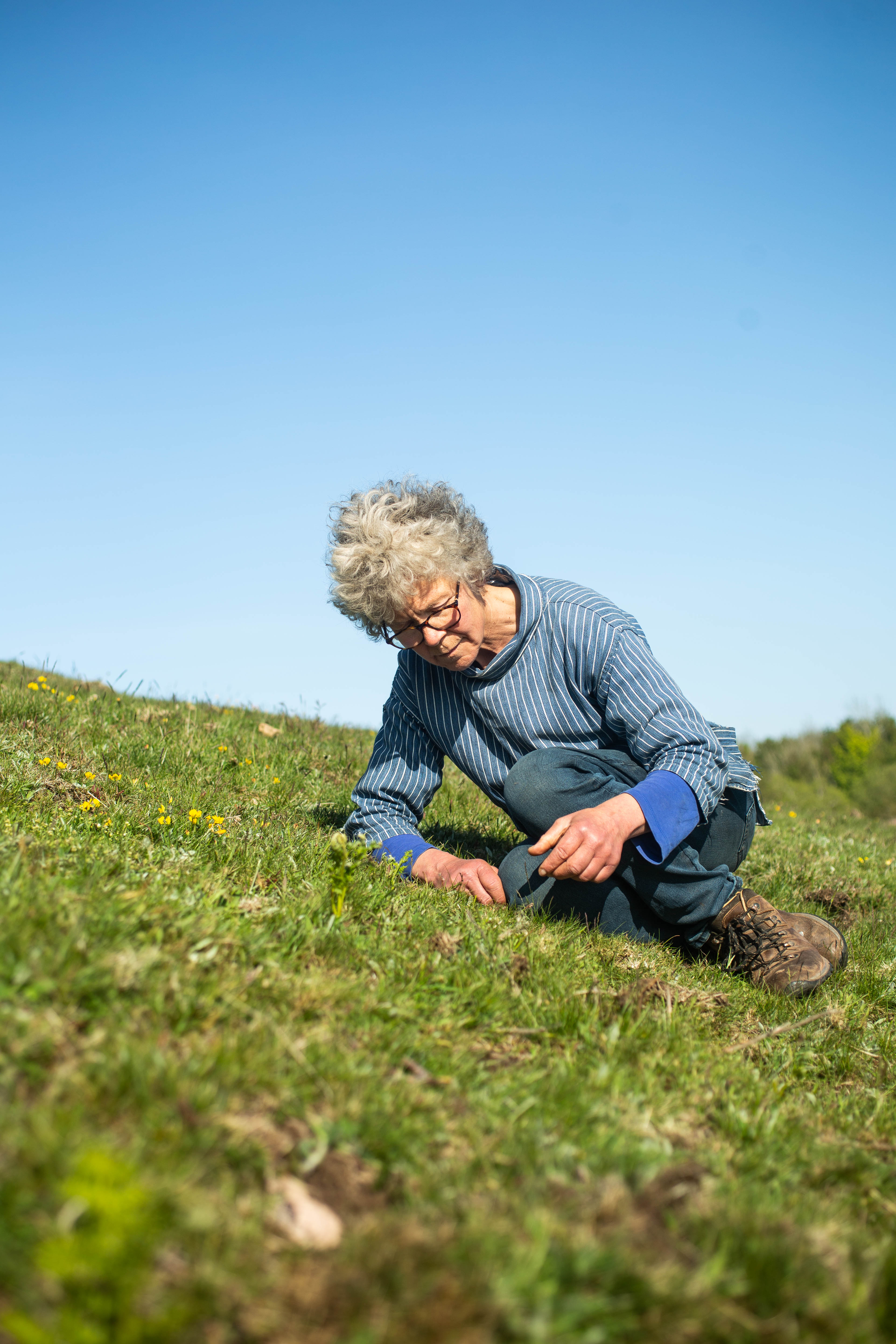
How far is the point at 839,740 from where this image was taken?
131ft

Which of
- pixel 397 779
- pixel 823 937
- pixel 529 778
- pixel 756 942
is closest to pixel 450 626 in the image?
pixel 529 778

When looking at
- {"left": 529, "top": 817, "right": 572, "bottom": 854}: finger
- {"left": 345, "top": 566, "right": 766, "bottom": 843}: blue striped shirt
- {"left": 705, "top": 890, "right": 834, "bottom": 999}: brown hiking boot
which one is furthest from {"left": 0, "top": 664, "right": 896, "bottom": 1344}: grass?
{"left": 345, "top": 566, "right": 766, "bottom": 843}: blue striped shirt

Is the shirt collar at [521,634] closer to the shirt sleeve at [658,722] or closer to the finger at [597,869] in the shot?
the shirt sleeve at [658,722]

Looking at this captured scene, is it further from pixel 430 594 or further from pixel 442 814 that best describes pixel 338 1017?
pixel 442 814

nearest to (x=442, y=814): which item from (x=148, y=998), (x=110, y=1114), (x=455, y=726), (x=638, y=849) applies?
(x=455, y=726)

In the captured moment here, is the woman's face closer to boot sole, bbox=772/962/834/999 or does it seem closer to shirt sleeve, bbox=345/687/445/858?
shirt sleeve, bbox=345/687/445/858

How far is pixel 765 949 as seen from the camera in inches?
146

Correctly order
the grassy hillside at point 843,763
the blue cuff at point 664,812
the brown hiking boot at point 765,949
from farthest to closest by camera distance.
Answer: the grassy hillside at point 843,763, the brown hiking boot at point 765,949, the blue cuff at point 664,812

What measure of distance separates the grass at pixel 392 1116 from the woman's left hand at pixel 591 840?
30cm

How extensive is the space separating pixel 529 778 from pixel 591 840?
54cm

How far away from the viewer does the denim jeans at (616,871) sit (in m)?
3.75

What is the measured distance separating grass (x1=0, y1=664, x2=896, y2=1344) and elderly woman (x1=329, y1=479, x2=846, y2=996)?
Result: 0.21 meters

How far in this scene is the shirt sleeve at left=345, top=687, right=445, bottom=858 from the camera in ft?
14.4

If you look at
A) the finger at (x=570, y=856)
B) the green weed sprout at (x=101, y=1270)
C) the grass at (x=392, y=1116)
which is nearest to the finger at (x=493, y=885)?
the grass at (x=392, y=1116)
